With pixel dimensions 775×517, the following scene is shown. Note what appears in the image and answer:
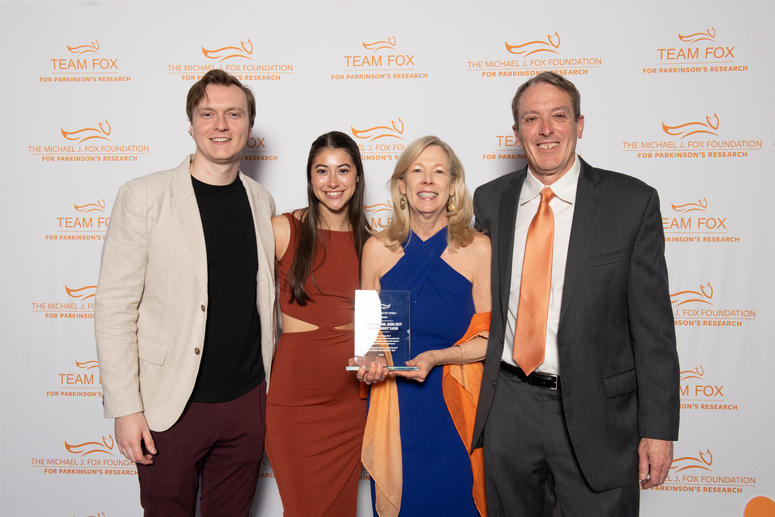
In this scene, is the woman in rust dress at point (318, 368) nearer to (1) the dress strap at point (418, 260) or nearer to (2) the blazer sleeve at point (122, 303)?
(1) the dress strap at point (418, 260)

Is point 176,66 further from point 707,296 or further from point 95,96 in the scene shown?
point 707,296

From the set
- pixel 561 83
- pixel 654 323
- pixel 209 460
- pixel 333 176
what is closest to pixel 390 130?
pixel 333 176

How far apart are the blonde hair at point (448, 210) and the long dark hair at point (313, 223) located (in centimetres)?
19

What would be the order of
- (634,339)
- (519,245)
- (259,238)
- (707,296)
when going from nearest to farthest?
(634,339) < (519,245) < (259,238) < (707,296)

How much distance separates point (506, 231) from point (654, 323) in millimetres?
627

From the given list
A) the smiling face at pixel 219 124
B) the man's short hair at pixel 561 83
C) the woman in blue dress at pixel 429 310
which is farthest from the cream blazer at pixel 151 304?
the man's short hair at pixel 561 83

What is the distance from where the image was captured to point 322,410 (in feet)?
7.22

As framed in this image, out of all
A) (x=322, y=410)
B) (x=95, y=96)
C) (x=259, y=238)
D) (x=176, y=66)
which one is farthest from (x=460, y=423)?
(x=95, y=96)

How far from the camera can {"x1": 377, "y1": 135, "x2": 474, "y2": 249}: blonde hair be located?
2.16 m

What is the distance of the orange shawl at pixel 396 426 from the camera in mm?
2010

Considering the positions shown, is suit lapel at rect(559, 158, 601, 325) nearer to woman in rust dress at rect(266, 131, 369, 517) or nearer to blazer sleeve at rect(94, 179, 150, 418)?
woman in rust dress at rect(266, 131, 369, 517)

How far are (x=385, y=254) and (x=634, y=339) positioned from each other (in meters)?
1.07

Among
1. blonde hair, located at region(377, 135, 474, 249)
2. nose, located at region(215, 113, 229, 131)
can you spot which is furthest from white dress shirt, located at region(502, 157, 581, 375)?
nose, located at region(215, 113, 229, 131)

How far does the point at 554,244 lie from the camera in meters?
1.82
